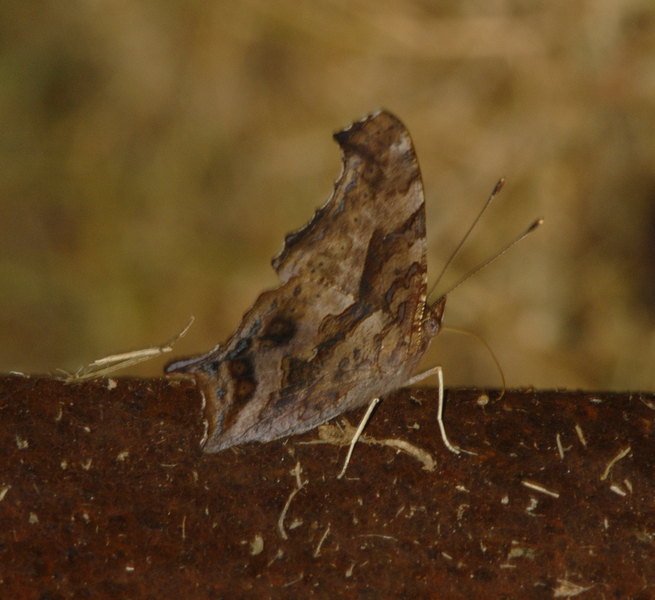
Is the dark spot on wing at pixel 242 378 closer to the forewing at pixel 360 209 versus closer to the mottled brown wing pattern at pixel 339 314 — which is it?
the mottled brown wing pattern at pixel 339 314

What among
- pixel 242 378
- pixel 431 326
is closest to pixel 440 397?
pixel 431 326

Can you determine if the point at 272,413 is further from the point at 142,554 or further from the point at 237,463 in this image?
the point at 142,554

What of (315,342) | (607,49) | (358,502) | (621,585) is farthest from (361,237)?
(607,49)

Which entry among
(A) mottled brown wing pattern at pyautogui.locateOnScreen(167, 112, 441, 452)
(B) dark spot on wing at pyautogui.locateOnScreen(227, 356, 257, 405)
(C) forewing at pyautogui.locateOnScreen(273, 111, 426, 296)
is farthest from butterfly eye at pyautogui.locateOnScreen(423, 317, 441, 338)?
(B) dark spot on wing at pyautogui.locateOnScreen(227, 356, 257, 405)

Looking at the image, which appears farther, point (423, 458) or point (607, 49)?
point (607, 49)

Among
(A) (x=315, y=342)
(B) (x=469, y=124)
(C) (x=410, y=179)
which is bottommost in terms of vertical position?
(A) (x=315, y=342)
